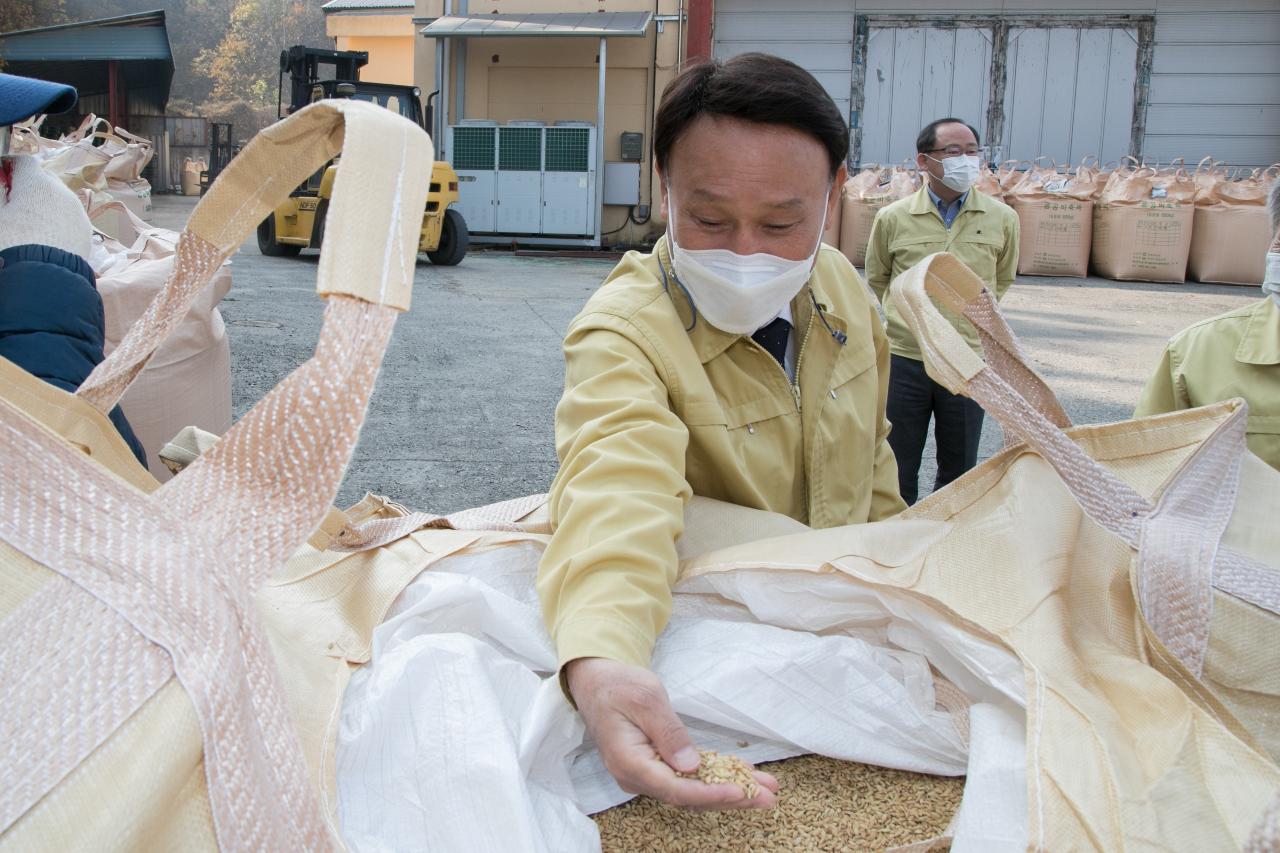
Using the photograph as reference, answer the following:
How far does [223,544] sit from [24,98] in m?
1.56

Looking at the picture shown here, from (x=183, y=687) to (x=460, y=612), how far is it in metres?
0.51

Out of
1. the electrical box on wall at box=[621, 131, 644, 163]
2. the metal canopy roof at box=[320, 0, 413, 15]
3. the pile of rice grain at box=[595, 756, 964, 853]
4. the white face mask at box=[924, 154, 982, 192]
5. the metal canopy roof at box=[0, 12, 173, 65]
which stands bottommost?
the pile of rice grain at box=[595, 756, 964, 853]

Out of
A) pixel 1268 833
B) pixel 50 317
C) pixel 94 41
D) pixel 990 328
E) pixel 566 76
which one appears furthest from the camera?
pixel 94 41

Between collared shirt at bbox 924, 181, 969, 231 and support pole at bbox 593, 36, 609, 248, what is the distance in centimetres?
925

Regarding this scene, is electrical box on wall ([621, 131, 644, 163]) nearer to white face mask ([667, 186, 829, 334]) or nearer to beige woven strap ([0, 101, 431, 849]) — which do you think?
white face mask ([667, 186, 829, 334])

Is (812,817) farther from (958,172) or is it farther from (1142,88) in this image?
(1142,88)

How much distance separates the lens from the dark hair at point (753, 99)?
1423mm

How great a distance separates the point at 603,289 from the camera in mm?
1528

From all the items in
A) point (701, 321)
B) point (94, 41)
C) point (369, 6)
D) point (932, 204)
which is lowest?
point (701, 321)

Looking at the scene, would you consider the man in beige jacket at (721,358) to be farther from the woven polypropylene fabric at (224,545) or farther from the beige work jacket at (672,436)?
the woven polypropylene fabric at (224,545)

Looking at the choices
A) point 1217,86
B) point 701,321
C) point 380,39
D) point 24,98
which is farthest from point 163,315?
point 380,39

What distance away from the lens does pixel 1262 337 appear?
6.41 feet

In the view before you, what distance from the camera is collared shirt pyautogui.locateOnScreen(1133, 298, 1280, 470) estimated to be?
75.1 inches

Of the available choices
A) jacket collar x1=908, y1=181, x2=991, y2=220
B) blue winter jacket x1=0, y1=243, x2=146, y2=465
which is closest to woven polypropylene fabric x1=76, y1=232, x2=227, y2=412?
blue winter jacket x1=0, y1=243, x2=146, y2=465
